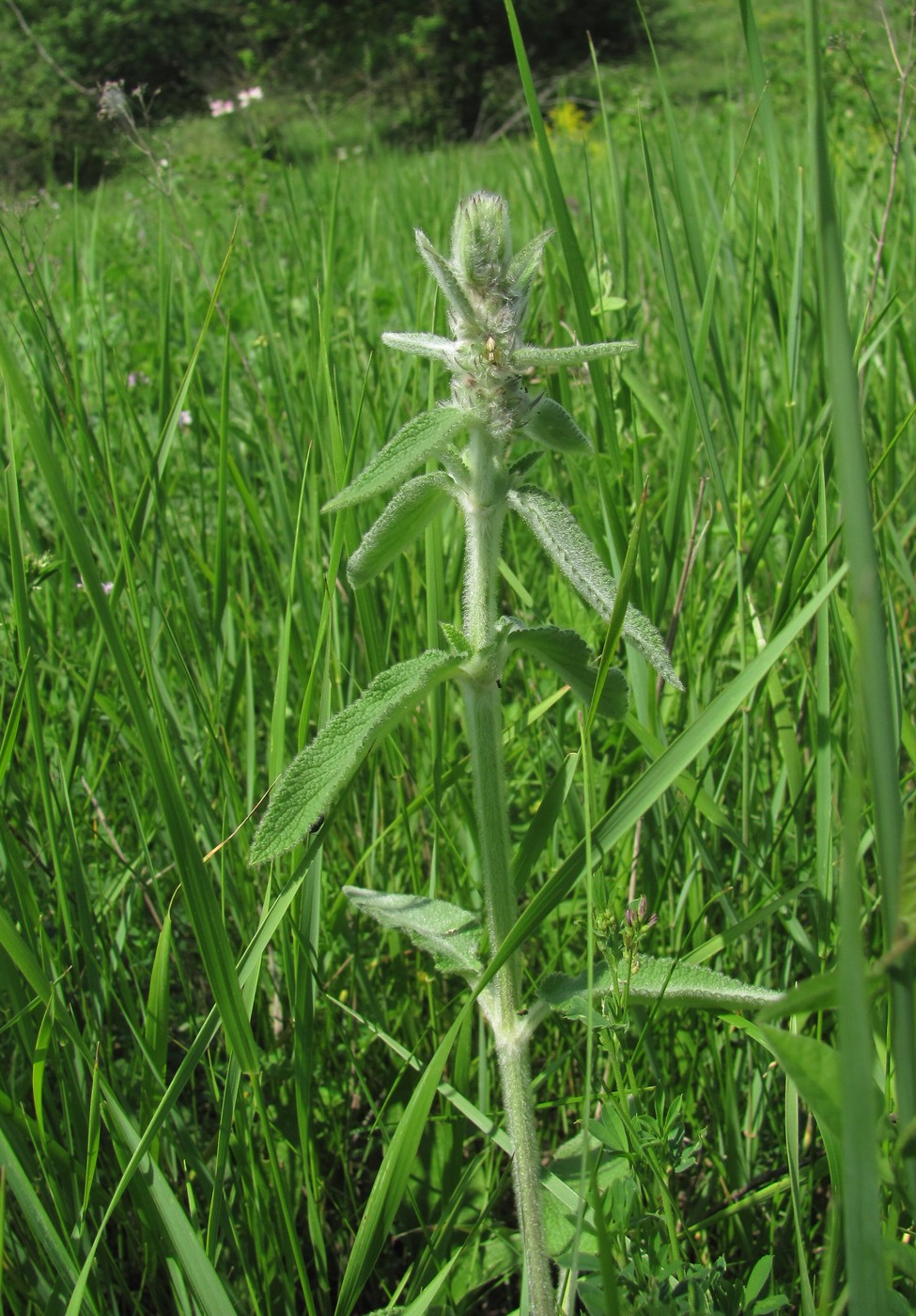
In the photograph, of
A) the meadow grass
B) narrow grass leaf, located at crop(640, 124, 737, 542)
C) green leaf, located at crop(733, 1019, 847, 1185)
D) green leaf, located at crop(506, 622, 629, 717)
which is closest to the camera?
green leaf, located at crop(733, 1019, 847, 1185)

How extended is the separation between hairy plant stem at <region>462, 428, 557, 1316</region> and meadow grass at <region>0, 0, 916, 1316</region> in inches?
1.7

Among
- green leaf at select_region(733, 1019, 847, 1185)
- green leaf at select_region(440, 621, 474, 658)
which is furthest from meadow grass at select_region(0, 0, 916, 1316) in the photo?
green leaf at select_region(440, 621, 474, 658)

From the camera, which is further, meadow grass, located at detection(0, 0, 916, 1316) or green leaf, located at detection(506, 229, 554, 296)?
green leaf, located at detection(506, 229, 554, 296)

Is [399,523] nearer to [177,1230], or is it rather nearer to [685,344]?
[685,344]

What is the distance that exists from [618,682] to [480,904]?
46 cm

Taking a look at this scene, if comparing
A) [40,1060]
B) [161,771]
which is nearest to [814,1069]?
[161,771]

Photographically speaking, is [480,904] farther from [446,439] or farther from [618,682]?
[446,439]

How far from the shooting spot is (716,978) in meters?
0.82

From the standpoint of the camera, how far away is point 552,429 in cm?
87

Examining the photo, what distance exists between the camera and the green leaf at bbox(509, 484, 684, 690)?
79 centimetres

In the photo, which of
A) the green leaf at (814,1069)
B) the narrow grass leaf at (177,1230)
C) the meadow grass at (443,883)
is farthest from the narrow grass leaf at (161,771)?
the green leaf at (814,1069)

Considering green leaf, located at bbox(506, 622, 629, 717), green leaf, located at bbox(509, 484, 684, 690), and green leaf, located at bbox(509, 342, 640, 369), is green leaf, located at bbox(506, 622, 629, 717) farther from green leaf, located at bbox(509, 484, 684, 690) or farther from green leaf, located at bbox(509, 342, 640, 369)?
green leaf, located at bbox(509, 342, 640, 369)

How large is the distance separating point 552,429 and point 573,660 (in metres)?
0.20

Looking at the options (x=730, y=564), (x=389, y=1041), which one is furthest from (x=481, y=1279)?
(x=730, y=564)
